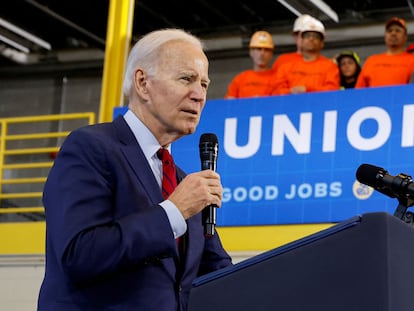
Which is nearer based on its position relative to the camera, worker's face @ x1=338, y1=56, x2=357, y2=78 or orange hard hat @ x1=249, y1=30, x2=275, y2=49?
worker's face @ x1=338, y1=56, x2=357, y2=78

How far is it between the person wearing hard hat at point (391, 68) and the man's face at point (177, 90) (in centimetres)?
517

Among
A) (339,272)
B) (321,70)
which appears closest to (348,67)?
(321,70)

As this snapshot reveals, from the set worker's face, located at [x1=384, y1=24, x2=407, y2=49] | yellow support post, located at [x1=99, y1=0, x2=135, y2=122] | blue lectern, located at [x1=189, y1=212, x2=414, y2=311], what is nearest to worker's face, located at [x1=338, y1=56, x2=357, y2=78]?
worker's face, located at [x1=384, y1=24, x2=407, y2=49]

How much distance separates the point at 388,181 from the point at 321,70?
17.8ft

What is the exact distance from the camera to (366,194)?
21.3 ft

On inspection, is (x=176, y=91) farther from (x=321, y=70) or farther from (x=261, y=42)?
(x=261, y=42)

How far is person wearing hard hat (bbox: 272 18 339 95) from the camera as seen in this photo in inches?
293

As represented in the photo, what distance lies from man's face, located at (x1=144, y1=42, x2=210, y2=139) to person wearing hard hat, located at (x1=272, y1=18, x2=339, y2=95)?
16.8 feet

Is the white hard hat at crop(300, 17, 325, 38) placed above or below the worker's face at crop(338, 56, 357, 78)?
above

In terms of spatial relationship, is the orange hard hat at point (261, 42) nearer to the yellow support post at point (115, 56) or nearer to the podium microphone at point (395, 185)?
the yellow support post at point (115, 56)

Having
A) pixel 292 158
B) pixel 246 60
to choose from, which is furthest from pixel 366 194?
pixel 246 60

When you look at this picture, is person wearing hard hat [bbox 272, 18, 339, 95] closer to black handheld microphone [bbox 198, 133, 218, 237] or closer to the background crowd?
the background crowd

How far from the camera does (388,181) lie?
2111mm

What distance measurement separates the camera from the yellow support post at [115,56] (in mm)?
8039
